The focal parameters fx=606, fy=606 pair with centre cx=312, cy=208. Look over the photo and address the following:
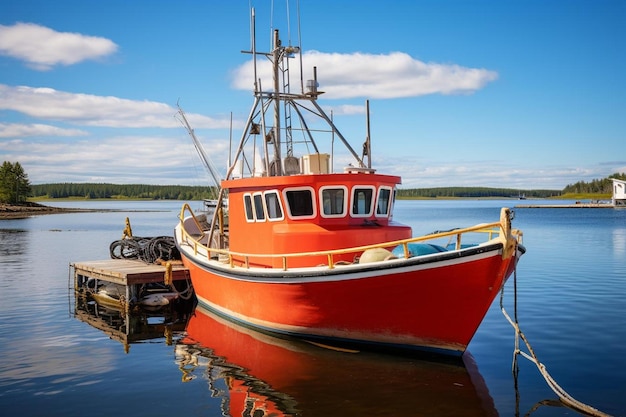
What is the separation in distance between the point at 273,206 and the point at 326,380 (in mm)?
4676

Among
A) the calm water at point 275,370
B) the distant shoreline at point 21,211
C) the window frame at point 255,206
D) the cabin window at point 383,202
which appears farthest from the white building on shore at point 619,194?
the window frame at point 255,206

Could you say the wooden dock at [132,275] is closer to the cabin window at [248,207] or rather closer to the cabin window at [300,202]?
the cabin window at [248,207]

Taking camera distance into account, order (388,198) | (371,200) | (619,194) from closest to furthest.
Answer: (371,200) → (388,198) → (619,194)

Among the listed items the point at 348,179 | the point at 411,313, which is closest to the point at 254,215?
the point at 348,179

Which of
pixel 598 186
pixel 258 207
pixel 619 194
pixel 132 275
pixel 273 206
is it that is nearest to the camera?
pixel 273 206

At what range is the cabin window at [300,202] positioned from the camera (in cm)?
1405

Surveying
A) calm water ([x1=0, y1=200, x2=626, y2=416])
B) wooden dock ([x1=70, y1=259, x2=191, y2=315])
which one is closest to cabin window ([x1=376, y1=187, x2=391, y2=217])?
calm water ([x1=0, y1=200, x2=626, y2=416])

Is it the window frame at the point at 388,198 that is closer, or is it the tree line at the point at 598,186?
the window frame at the point at 388,198

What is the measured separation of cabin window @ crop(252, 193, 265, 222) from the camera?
14804mm

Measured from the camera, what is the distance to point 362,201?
14586 mm

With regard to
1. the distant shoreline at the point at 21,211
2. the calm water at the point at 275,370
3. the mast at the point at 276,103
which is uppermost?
the mast at the point at 276,103

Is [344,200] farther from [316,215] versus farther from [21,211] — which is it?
[21,211]

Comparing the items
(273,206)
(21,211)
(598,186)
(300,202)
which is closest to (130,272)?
(273,206)

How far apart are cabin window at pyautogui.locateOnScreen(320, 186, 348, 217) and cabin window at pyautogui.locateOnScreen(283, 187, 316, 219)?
10.5 inches
